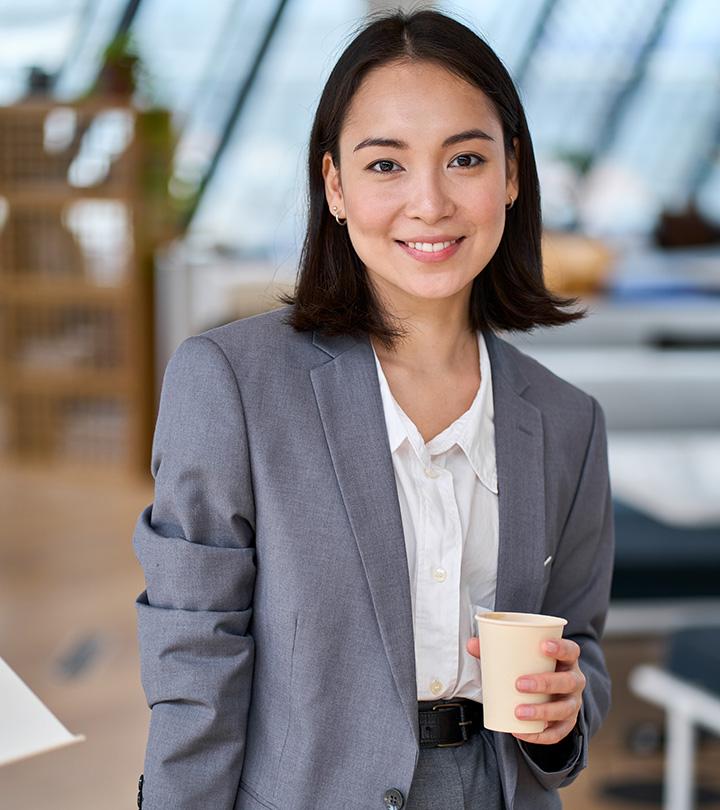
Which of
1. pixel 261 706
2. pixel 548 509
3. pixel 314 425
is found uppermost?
pixel 314 425

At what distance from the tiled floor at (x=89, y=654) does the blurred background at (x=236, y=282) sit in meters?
0.01

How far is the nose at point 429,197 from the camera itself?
4.14ft

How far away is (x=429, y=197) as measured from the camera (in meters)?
1.26

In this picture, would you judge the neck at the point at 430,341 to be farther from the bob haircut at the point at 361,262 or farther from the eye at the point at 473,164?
the eye at the point at 473,164

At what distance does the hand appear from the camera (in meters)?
1.21

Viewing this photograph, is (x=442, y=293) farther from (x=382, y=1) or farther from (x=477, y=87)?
(x=382, y=1)

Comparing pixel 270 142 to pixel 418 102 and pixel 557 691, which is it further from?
pixel 557 691

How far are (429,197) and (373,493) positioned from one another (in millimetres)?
293

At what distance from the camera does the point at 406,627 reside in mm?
1264

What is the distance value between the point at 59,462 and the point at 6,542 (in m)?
1.39

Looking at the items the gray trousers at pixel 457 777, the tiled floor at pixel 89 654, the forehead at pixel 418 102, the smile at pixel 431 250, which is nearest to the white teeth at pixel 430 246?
the smile at pixel 431 250

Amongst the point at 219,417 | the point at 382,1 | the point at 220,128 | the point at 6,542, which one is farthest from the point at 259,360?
the point at 220,128

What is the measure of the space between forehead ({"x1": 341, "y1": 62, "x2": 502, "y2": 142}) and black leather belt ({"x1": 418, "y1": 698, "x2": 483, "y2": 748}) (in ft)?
1.86

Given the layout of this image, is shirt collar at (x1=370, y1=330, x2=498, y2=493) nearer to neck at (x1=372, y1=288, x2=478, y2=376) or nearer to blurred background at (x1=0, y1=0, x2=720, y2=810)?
neck at (x1=372, y1=288, x2=478, y2=376)
